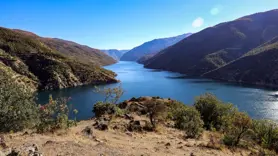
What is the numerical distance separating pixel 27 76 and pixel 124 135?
346 feet

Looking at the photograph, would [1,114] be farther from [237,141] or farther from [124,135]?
[237,141]

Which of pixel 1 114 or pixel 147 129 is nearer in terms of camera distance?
pixel 1 114

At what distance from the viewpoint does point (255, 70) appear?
142500 mm

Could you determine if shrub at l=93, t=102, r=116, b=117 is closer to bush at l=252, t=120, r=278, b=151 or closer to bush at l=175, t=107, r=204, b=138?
bush at l=175, t=107, r=204, b=138

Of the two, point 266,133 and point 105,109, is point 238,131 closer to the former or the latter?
point 266,133

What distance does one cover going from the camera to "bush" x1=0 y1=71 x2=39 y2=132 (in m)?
17.1

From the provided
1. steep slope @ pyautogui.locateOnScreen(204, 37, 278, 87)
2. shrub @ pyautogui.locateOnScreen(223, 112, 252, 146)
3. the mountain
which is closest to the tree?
shrub @ pyautogui.locateOnScreen(223, 112, 252, 146)

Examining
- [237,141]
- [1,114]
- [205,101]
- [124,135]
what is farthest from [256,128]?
[1,114]

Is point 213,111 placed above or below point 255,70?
below

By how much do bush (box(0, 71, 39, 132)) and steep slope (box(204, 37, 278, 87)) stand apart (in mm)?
131165

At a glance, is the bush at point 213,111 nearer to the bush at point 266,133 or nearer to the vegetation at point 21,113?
the bush at point 266,133

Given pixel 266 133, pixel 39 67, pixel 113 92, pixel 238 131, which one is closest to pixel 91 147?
pixel 238 131

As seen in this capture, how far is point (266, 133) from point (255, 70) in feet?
434

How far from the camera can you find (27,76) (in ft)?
363
